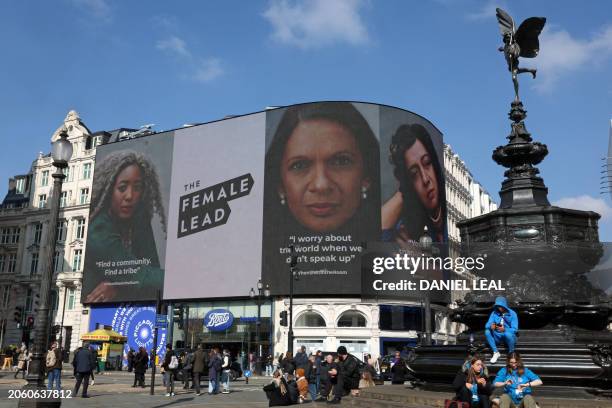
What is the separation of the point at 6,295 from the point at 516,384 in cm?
6971

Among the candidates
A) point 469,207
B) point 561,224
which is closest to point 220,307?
point 469,207

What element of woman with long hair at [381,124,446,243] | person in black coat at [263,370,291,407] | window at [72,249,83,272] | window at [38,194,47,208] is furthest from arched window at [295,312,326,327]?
window at [38,194,47,208]

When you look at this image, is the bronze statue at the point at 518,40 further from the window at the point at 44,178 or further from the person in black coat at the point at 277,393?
the window at the point at 44,178

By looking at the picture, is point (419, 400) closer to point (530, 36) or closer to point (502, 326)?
point (502, 326)

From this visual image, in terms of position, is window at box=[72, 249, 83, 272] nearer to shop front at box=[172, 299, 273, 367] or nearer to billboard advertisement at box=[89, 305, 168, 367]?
billboard advertisement at box=[89, 305, 168, 367]

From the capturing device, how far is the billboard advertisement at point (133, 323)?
2132 inches

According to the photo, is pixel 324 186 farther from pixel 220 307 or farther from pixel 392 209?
pixel 220 307

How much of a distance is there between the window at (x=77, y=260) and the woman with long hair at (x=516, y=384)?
5973cm

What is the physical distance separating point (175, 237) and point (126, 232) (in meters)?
6.04

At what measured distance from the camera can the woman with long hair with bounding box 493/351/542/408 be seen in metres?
8.34

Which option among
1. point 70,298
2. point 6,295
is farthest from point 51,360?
point 6,295

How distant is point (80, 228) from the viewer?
63594mm

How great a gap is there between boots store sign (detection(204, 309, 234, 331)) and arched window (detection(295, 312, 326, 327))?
627 cm

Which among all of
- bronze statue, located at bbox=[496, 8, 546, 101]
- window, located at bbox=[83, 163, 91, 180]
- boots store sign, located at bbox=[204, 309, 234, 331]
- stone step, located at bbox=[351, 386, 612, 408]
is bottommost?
stone step, located at bbox=[351, 386, 612, 408]
